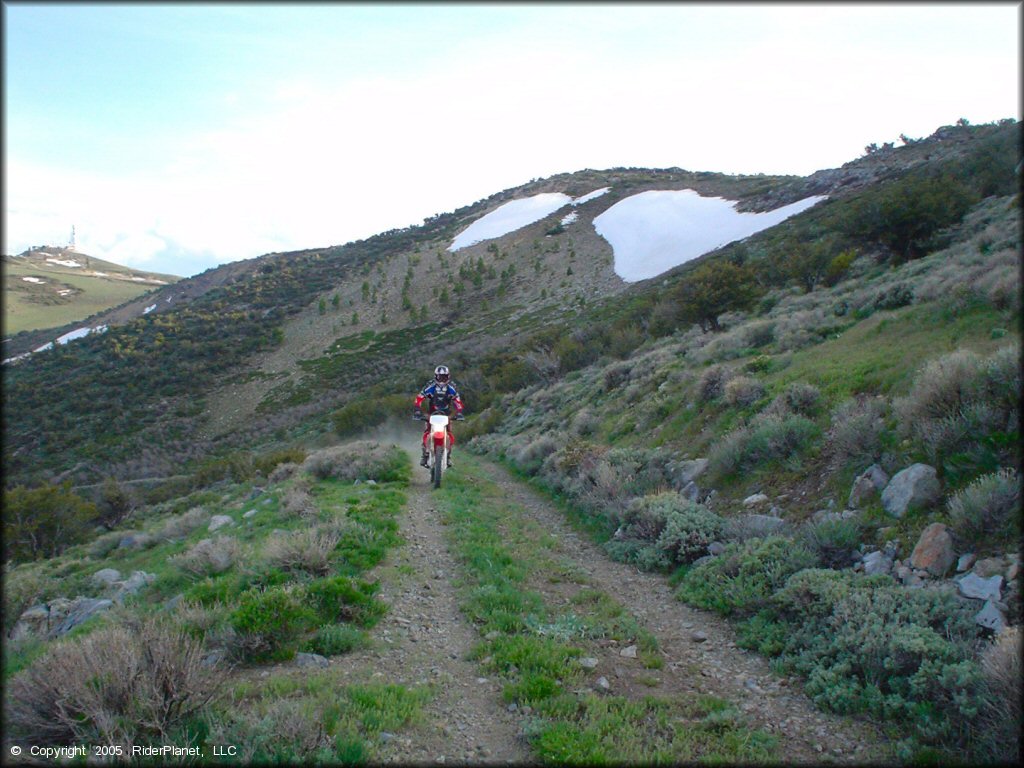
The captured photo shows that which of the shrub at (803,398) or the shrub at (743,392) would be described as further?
the shrub at (743,392)

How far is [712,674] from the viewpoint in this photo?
14.9 feet

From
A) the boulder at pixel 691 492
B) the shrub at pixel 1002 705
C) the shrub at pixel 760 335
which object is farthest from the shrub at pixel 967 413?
the shrub at pixel 760 335

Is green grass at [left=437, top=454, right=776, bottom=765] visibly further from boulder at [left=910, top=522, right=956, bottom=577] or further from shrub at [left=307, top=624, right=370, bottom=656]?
→ boulder at [left=910, top=522, right=956, bottom=577]

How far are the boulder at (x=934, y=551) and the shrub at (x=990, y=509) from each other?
0.12 metres

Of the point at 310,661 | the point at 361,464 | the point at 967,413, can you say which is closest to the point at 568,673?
the point at 310,661

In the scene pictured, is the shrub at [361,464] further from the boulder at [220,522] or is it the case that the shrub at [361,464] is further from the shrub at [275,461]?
the shrub at [275,461]

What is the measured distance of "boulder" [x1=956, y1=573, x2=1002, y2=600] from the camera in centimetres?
406

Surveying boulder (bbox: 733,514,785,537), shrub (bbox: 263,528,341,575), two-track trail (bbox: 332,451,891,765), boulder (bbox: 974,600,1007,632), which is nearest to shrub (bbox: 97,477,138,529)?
shrub (bbox: 263,528,341,575)

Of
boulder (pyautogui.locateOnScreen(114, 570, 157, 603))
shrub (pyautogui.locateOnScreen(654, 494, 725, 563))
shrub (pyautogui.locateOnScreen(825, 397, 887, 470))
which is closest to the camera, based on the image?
shrub (pyautogui.locateOnScreen(825, 397, 887, 470))

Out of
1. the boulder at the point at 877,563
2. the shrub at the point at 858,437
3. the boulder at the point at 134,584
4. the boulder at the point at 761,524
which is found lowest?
the boulder at the point at 134,584

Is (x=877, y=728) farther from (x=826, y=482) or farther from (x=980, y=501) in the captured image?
A: (x=826, y=482)

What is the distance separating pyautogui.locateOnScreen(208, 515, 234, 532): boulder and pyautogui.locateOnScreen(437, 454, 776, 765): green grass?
21.0ft

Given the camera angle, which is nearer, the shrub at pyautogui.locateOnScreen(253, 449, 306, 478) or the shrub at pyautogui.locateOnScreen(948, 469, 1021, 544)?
the shrub at pyautogui.locateOnScreen(948, 469, 1021, 544)

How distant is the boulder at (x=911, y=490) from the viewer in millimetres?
5238
